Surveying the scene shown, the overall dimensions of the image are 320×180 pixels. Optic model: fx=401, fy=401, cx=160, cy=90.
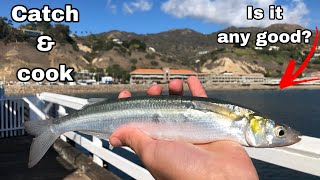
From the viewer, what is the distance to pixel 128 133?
7.99ft

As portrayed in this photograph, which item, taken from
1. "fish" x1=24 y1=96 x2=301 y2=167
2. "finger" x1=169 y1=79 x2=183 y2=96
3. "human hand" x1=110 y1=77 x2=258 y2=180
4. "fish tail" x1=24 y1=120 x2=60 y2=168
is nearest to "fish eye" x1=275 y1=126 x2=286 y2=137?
"fish" x1=24 y1=96 x2=301 y2=167

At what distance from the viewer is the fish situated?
212 centimetres

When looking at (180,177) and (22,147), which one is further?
(22,147)

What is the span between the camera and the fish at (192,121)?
6.97ft

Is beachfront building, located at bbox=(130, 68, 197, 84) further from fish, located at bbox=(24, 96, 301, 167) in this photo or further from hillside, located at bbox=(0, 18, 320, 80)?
fish, located at bbox=(24, 96, 301, 167)

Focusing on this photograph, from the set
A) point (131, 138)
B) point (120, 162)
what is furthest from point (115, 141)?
point (120, 162)

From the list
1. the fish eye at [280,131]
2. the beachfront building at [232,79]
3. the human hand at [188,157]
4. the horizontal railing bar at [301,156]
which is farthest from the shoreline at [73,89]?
the fish eye at [280,131]

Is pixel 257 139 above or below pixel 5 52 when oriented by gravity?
below

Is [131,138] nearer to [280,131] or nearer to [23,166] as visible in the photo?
[280,131]

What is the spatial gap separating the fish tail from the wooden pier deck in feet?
15.6

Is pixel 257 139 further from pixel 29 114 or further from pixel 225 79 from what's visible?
pixel 225 79

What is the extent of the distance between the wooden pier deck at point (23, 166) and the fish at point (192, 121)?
5241 millimetres

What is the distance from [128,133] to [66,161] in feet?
21.1

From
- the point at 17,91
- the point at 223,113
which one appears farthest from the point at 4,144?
the point at 17,91
